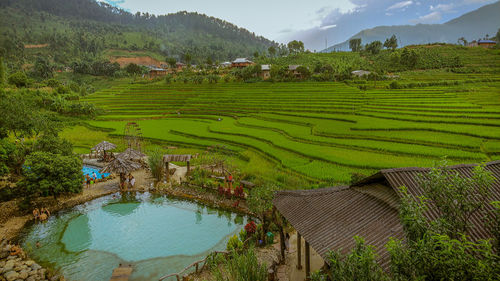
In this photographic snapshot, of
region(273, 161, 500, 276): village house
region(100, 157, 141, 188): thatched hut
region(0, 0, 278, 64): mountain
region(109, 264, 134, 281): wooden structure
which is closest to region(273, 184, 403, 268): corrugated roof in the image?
region(273, 161, 500, 276): village house

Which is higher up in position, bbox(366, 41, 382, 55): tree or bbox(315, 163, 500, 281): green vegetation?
bbox(366, 41, 382, 55): tree

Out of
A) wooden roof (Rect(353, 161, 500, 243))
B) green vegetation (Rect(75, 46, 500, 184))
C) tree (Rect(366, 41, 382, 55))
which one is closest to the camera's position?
wooden roof (Rect(353, 161, 500, 243))

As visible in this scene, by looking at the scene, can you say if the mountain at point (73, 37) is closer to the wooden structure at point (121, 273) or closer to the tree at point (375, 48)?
the tree at point (375, 48)

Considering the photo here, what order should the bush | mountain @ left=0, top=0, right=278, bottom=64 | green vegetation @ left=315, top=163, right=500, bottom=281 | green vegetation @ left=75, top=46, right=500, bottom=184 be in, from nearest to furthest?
green vegetation @ left=315, top=163, right=500, bottom=281 → green vegetation @ left=75, top=46, right=500, bottom=184 → the bush → mountain @ left=0, top=0, right=278, bottom=64

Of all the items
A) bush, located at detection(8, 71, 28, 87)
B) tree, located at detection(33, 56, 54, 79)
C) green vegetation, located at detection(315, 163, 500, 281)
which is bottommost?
green vegetation, located at detection(315, 163, 500, 281)

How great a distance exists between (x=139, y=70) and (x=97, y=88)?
13.9 metres

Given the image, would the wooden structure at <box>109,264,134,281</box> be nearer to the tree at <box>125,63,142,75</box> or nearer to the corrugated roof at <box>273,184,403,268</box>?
the corrugated roof at <box>273,184,403,268</box>

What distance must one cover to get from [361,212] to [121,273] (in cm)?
888

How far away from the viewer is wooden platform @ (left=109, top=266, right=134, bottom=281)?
32.3 ft

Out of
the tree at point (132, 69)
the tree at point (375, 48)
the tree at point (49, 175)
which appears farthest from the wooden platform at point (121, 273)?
the tree at point (375, 48)

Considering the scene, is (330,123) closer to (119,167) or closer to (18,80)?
(119,167)

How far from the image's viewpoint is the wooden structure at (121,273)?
9.86 meters

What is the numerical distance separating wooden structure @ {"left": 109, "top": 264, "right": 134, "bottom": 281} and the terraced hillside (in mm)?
10474

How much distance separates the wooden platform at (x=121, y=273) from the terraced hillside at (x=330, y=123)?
1047 cm
